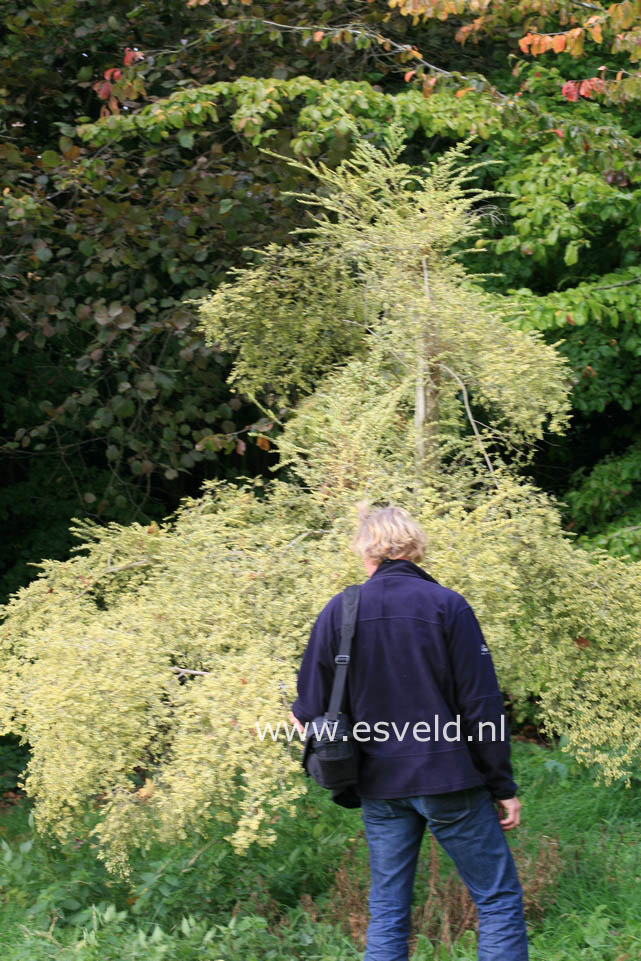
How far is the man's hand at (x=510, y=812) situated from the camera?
2838mm

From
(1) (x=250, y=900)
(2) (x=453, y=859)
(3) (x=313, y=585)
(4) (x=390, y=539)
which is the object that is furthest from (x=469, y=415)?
(1) (x=250, y=900)

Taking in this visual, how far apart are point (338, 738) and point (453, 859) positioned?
0.48m

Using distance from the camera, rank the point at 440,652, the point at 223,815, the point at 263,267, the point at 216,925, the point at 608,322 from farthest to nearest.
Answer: the point at 608,322
the point at 263,267
the point at 216,925
the point at 223,815
the point at 440,652

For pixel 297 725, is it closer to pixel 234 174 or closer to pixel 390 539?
pixel 390 539

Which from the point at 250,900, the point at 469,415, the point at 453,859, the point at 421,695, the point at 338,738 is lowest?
the point at 250,900

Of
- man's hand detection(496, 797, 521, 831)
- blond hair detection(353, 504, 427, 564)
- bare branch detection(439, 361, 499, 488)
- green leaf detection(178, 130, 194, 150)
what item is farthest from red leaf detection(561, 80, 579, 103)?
man's hand detection(496, 797, 521, 831)

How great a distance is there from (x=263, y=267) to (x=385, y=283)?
79 centimetres

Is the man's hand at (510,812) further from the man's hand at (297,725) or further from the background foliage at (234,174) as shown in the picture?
the background foliage at (234,174)

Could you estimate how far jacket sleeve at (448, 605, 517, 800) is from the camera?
274 centimetres

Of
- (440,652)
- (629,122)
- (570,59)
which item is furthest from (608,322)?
(440,652)

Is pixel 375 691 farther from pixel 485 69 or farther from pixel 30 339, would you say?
pixel 485 69

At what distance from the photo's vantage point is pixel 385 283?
4320mm

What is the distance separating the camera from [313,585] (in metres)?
3.60

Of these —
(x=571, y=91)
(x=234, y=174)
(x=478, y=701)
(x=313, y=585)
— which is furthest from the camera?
(x=234, y=174)
